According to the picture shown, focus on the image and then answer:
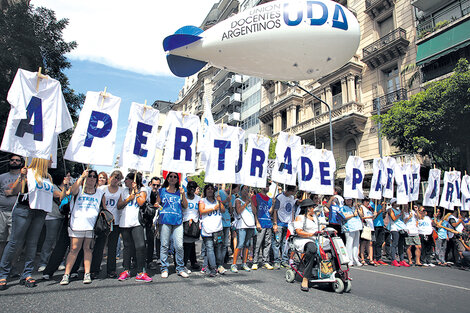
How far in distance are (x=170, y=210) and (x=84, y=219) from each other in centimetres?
133

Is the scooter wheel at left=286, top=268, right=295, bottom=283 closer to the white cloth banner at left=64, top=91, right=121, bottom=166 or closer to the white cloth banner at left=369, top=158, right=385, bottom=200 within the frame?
the white cloth banner at left=64, top=91, right=121, bottom=166

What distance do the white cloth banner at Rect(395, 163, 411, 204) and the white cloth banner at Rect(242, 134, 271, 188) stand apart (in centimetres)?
451

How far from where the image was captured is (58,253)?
15.1 ft

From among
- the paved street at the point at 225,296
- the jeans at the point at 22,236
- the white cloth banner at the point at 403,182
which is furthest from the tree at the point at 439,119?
the jeans at the point at 22,236

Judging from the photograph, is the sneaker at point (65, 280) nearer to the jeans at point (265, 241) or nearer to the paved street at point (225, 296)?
the paved street at point (225, 296)

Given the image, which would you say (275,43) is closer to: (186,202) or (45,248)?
(186,202)

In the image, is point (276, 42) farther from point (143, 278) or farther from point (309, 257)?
point (143, 278)

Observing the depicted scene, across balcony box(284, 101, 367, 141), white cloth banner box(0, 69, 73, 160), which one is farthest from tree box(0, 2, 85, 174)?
balcony box(284, 101, 367, 141)

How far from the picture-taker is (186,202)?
520cm

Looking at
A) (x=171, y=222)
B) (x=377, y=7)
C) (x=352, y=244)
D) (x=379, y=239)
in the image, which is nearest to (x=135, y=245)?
(x=171, y=222)

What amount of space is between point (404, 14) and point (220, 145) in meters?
21.3

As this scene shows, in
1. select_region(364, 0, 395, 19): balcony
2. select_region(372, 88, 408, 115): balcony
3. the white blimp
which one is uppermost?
select_region(364, 0, 395, 19): balcony

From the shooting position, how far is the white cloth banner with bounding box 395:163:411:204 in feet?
27.3

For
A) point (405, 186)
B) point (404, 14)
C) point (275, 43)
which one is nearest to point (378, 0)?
point (404, 14)
